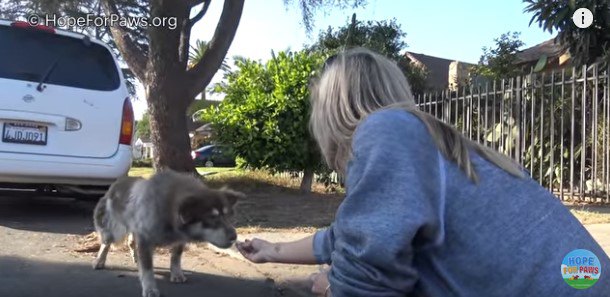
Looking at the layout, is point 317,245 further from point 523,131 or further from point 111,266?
point 523,131

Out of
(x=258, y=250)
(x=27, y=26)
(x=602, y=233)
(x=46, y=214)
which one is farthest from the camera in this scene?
(x=46, y=214)

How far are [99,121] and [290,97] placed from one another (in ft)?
14.3

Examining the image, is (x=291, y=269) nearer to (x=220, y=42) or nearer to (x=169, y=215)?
(x=169, y=215)

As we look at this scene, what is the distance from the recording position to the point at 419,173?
1.66m

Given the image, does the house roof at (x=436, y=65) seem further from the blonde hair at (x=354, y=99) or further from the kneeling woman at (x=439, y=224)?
the kneeling woman at (x=439, y=224)

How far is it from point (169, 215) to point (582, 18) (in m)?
11.5

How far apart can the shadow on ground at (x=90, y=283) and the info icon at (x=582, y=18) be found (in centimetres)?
1058

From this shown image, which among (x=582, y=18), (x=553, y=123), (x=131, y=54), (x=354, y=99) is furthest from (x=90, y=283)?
(x=582, y=18)

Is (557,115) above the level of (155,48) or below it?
below

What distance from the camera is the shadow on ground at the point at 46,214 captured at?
6926mm

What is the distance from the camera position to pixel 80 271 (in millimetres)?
5125

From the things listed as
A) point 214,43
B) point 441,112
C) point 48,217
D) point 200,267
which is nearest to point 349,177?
point 200,267

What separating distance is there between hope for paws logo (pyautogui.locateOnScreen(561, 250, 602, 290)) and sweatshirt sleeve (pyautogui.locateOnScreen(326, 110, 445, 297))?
358mm

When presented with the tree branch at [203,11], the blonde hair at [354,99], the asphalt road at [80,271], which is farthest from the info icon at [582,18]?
the blonde hair at [354,99]
